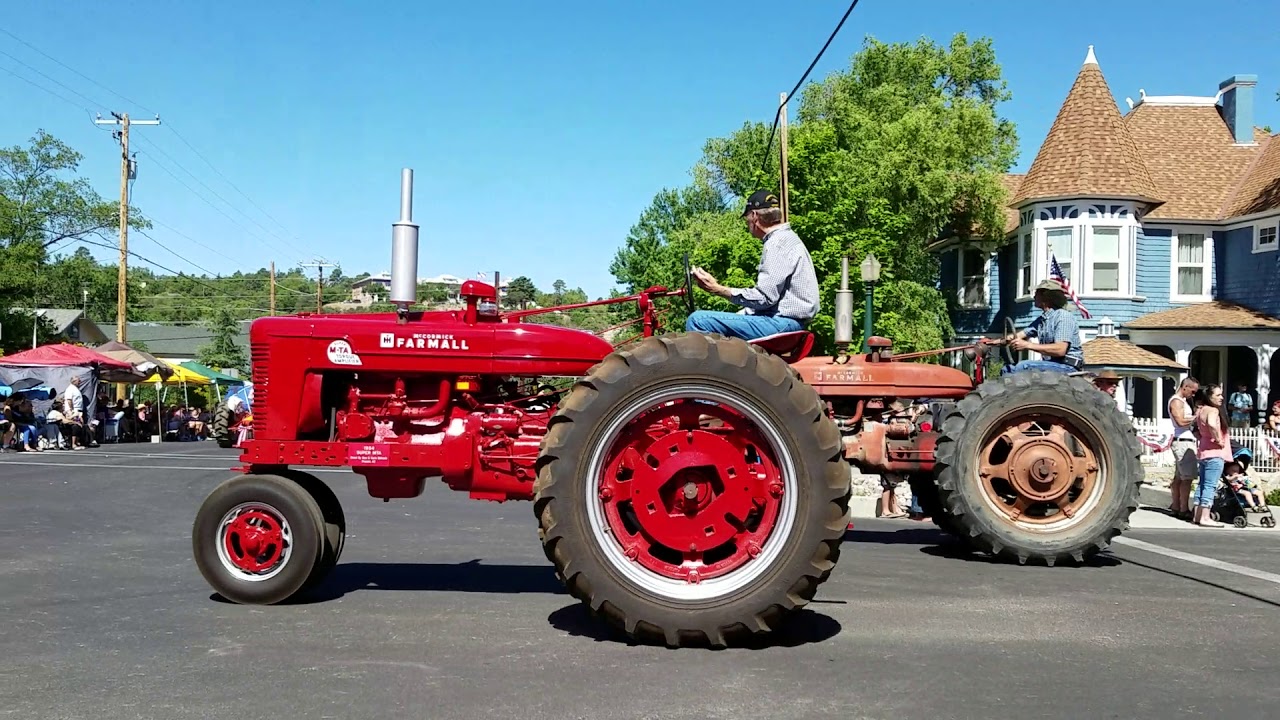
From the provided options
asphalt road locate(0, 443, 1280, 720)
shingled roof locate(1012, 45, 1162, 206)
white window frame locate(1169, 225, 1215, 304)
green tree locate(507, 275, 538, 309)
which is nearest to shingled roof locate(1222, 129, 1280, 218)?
white window frame locate(1169, 225, 1215, 304)

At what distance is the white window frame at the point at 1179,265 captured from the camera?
90.3 ft

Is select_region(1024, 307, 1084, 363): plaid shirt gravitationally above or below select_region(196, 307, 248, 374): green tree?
below

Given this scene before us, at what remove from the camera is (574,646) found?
4.79m

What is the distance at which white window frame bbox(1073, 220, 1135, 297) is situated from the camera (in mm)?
26969

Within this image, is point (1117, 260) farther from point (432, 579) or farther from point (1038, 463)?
point (432, 579)

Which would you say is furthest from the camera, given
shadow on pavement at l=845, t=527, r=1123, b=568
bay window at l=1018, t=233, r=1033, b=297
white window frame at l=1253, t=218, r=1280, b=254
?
bay window at l=1018, t=233, r=1033, b=297

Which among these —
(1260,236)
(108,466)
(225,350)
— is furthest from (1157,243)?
(225,350)

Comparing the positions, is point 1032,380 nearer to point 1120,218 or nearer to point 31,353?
point 1120,218

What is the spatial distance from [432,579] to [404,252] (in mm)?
2081

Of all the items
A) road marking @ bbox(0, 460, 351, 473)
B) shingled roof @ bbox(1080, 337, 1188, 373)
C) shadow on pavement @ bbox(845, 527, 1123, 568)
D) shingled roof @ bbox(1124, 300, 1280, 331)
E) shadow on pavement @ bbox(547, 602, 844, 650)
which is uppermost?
shingled roof @ bbox(1124, 300, 1280, 331)

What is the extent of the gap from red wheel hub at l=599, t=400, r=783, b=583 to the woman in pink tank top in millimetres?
8629

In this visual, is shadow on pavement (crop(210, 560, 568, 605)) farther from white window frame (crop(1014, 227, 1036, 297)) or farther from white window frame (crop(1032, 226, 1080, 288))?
white window frame (crop(1014, 227, 1036, 297))

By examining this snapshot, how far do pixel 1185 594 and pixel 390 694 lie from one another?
504 centimetres

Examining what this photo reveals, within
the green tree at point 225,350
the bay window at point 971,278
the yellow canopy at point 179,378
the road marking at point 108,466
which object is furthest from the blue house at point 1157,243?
the green tree at point 225,350
